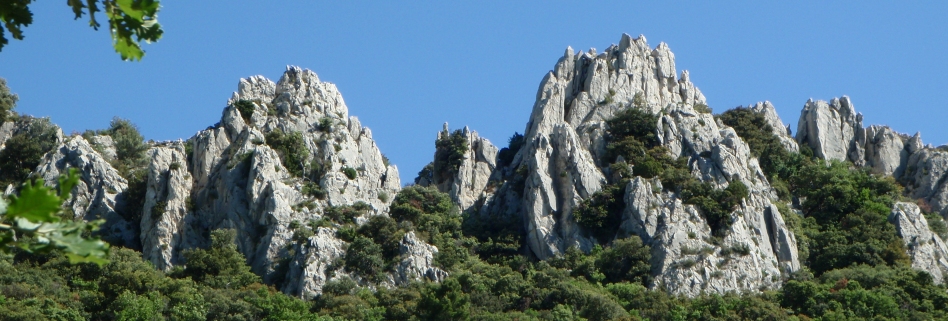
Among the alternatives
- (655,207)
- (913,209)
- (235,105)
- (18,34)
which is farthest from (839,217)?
(18,34)

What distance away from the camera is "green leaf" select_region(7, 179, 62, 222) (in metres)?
4.75

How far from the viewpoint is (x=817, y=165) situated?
70.7 meters

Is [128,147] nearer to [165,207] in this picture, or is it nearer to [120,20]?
[165,207]

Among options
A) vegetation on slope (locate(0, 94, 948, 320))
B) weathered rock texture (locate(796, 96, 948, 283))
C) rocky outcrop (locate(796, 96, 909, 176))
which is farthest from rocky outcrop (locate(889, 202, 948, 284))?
rocky outcrop (locate(796, 96, 909, 176))

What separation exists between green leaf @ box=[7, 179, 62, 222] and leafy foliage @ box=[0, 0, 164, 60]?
2.90 feet

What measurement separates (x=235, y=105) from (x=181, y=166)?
17.4ft

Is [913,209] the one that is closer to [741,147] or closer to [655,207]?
[741,147]

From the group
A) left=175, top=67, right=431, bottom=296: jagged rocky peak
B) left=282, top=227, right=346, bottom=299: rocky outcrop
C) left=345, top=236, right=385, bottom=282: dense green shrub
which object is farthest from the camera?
left=175, top=67, right=431, bottom=296: jagged rocky peak

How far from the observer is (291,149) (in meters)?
60.9

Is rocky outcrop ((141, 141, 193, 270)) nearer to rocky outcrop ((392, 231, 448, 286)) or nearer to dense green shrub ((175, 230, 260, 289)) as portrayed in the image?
dense green shrub ((175, 230, 260, 289))

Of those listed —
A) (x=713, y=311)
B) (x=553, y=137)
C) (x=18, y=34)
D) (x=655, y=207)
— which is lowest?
(x=18, y=34)

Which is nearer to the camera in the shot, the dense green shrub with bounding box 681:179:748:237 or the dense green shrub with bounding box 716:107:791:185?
the dense green shrub with bounding box 681:179:748:237

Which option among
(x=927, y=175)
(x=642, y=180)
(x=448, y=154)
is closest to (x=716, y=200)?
(x=642, y=180)

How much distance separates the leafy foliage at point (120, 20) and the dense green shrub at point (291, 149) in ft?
180
